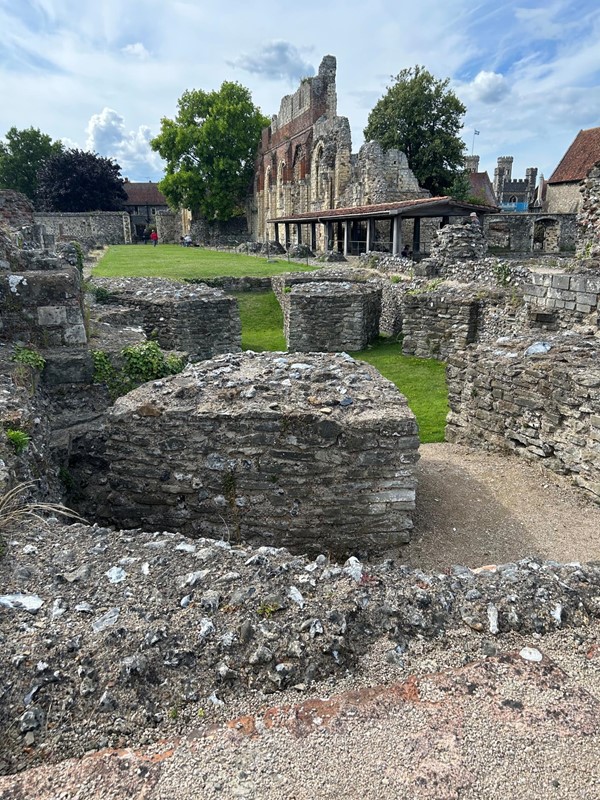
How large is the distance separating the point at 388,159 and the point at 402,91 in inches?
442

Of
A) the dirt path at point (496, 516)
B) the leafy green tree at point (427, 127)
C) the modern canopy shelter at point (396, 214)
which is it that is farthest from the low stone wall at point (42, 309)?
the leafy green tree at point (427, 127)

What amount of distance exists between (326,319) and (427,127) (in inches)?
1146

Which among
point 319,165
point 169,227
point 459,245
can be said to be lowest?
point 459,245

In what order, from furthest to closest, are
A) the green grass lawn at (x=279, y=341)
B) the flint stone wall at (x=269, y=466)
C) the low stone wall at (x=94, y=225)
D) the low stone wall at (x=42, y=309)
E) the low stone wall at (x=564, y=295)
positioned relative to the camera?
the low stone wall at (x=94, y=225) < the green grass lawn at (x=279, y=341) < the low stone wall at (x=564, y=295) < the low stone wall at (x=42, y=309) < the flint stone wall at (x=269, y=466)

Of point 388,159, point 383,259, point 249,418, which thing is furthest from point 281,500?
point 388,159

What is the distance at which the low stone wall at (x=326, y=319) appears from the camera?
44.0ft

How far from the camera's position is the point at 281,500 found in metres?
4.52

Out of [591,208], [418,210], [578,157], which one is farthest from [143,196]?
[591,208]

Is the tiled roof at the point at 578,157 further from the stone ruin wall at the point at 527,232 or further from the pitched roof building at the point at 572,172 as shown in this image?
the stone ruin wall at the point at 527,232

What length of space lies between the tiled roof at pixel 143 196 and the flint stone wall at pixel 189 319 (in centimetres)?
6358

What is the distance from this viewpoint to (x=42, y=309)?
5.98 m

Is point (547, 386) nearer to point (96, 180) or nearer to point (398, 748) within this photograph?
point (398, 748)

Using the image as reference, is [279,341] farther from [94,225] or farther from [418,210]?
[94,225]

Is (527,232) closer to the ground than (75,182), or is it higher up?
closer to the ground
